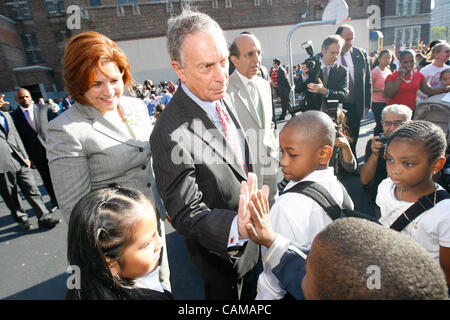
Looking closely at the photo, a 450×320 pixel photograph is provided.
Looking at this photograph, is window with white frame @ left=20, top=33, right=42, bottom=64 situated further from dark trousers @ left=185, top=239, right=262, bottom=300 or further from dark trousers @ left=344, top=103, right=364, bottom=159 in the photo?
dark trousers @ left=185, top=239, right=262, bottom=300

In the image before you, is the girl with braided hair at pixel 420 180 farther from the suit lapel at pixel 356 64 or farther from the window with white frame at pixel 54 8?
the window with white frame at pixel 54 8

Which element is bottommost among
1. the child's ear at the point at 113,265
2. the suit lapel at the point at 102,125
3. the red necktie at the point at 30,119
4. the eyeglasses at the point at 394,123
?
the child's ear at the point at 113,265

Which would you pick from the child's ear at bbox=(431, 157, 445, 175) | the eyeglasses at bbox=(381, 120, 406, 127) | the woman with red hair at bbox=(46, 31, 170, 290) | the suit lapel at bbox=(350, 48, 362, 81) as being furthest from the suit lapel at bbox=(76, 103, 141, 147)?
the suit lapel at bbox=(350, 48, 362, 81)

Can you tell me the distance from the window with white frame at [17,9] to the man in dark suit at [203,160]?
2781cm

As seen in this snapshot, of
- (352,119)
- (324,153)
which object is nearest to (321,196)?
(324,153)

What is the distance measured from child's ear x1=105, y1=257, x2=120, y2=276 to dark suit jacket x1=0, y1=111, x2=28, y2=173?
3.56 metres

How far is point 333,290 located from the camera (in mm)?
698

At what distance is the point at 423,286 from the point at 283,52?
23215 millimetres

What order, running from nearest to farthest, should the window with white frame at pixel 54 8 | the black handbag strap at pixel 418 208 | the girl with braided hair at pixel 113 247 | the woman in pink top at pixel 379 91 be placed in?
the girl with braided hair at pixel 113 247, the black handbag strap at pixel 418 208, the woman in pink top at pixel 379 91, the window with white frame at pixel 54 8

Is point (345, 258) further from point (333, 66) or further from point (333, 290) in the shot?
point (333, 66)

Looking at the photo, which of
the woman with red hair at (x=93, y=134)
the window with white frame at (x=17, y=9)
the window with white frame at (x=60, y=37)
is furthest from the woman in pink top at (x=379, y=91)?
the window with white frame at (x=17, y=9)

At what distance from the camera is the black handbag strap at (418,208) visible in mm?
1321
